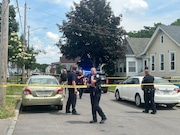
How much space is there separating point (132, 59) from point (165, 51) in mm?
8022

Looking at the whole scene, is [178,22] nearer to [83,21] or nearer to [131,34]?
[131,34]

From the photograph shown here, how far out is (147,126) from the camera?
908cm

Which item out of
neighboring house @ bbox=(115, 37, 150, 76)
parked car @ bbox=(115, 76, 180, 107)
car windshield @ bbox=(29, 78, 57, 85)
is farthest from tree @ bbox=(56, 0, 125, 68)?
car windshield @ bbox=(29, 78, 57, 85)

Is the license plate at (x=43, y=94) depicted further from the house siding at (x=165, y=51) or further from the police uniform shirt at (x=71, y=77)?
the house siding at (x=165, y=51)

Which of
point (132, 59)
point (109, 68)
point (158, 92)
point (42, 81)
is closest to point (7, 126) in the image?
point (42, 81)

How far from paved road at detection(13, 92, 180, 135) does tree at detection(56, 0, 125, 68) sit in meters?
25.0

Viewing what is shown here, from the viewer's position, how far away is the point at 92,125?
29.8 ft

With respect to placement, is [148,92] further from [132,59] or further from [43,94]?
[132,59]

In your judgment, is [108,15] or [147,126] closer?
[147,126]

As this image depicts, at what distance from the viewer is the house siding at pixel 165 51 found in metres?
28.3

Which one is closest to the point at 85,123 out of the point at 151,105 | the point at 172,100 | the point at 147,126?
the point at 147,126

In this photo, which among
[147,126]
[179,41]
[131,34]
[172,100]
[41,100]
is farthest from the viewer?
[131,34]

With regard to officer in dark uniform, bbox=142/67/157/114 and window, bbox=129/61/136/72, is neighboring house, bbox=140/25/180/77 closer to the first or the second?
window, bbox=129/61/136/72

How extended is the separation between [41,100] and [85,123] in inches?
105
